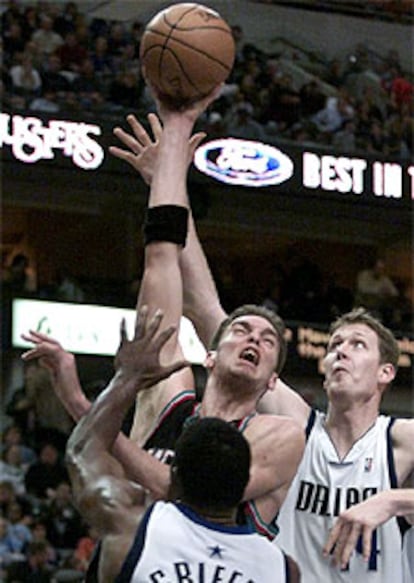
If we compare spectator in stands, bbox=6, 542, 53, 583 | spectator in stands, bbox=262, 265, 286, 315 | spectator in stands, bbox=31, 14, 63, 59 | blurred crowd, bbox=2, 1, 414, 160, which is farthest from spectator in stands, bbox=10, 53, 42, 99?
spectator in stands, bbox=6, 542, 53, 583

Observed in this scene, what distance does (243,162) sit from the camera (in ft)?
51.1

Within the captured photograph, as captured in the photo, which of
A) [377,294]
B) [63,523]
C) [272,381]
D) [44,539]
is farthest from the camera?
[377,294]

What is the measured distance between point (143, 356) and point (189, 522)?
0.48 m

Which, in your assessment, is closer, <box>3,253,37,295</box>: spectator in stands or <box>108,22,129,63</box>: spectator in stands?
<box>3,253,37,295</box>: spectator in stands

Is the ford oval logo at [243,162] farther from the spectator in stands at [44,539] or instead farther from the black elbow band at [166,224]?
the black elbow band at [166,224]

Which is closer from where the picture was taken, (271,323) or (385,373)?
(271,323)

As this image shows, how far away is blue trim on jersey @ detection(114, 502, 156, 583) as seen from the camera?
11.8ft

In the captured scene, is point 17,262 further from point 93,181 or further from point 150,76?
point 150,76

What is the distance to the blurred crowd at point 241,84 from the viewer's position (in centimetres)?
1594

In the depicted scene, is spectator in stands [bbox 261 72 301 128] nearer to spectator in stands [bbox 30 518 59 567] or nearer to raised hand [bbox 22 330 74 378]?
spectator in stands [bbox 30 518 59 567]

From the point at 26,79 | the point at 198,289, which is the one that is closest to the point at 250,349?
the point at 198,289

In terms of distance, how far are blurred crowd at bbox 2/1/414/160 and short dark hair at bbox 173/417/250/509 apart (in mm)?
11335

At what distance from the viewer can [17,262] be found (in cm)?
1631

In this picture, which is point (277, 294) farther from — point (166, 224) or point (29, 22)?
point (166, 224)
